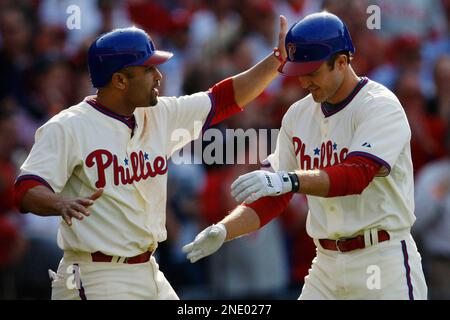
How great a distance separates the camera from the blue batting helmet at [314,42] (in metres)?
5.87

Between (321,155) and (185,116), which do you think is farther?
(185,116)

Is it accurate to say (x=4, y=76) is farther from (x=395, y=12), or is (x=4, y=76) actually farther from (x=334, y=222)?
(x=334, y=222)

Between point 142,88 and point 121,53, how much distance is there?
23cm

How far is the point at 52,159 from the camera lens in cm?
570

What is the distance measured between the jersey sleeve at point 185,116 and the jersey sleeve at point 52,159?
0.69 meters

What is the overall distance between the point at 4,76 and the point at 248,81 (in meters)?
4.27

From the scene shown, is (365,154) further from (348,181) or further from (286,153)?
(286,153)

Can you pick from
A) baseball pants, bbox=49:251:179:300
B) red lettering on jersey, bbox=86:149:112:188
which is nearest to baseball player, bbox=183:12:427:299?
baseball pants, bbox=49:251:179:300

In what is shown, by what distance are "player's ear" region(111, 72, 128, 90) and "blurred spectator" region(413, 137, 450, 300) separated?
149 inches

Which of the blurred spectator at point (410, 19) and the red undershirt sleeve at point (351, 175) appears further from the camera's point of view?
the blurred spectator at point (410, 19)

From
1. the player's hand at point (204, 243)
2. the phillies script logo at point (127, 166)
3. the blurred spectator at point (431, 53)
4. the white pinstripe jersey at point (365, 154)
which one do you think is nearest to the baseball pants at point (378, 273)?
the white pinstripe jersey at point (365, 154)
